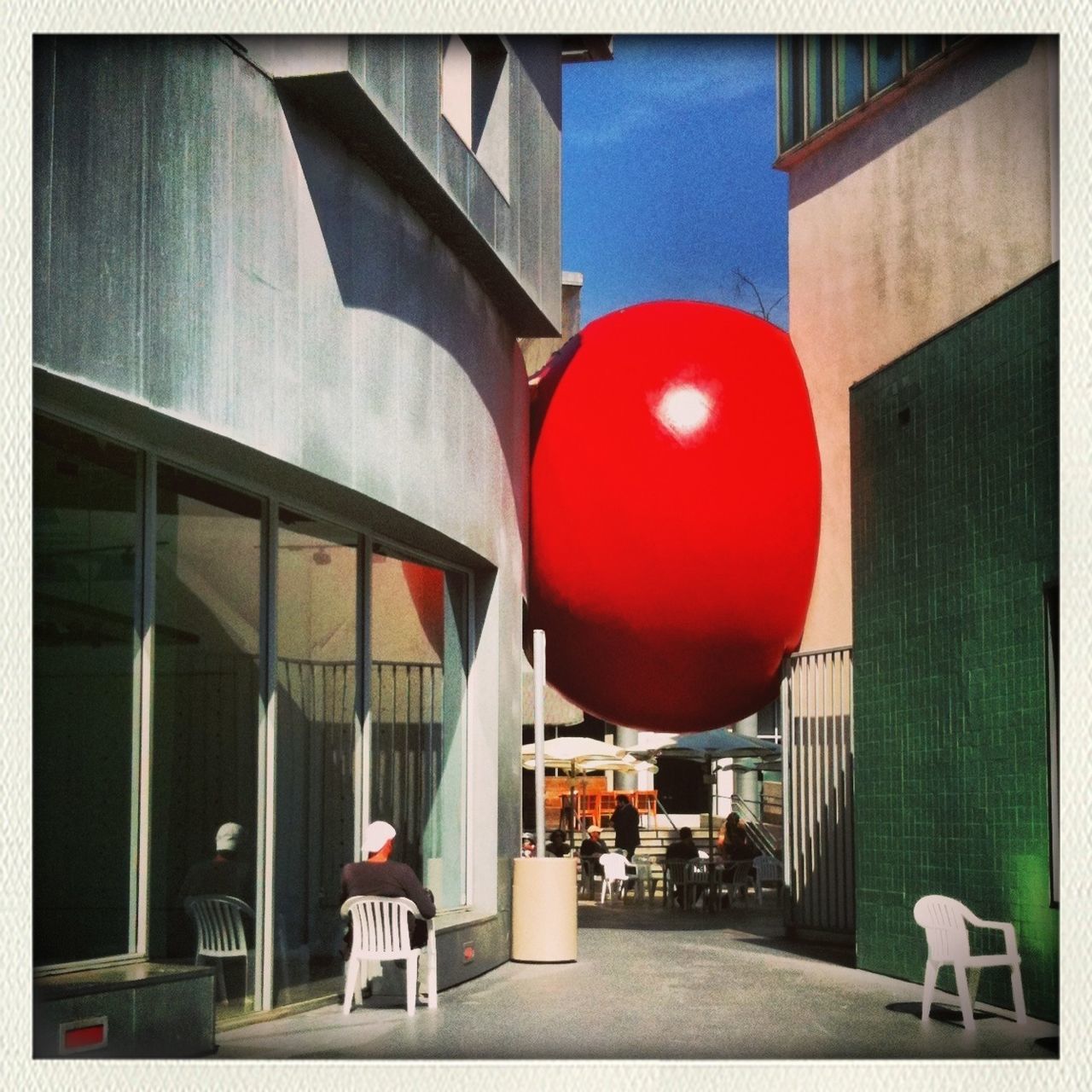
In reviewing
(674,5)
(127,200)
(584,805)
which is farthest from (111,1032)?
(584,805)

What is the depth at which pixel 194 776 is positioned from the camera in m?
9.48

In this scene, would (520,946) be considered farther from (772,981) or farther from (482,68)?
(482,68)

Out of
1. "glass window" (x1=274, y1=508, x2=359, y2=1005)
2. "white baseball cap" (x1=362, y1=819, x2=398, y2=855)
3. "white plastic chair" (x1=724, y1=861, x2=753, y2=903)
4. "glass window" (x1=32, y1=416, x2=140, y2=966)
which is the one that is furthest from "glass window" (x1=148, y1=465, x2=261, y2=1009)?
"white plastic chair" (x1=724, y1=861, x2=753, y2=903)

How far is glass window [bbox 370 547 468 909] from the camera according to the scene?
12320 mm

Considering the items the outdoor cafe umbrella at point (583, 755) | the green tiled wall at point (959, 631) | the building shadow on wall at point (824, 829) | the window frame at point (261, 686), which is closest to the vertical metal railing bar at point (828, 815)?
the building shadow on wall at point (824, 829)

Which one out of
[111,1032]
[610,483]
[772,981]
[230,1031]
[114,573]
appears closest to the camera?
[111,1032]

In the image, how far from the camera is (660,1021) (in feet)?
34.8

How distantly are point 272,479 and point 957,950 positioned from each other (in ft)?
16.1

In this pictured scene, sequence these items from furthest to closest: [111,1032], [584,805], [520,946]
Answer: [584,805], [520,946], [111,1032]

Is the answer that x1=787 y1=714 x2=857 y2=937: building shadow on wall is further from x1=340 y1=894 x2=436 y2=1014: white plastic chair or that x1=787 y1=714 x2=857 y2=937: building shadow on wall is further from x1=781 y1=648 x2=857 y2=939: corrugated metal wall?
x1=340 y1=894 x2=436 y2=1014: white plastic chair

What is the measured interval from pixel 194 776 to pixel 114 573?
132cm

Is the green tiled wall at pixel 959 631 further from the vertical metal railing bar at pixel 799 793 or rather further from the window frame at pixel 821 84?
the vertical metal railing bar at pixel 799 793

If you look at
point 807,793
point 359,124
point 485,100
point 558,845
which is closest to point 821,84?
point 485,100

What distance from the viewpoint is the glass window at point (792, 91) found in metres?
9.56
